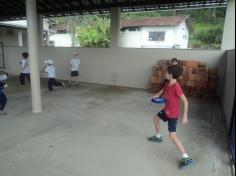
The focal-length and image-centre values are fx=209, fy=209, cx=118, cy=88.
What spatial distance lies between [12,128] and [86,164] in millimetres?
2122

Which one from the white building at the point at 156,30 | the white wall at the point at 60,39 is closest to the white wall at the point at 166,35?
the white building at the point at 156,30

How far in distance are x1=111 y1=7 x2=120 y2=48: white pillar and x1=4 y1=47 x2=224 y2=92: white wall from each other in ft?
1.36

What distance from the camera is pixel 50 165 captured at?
2.93m

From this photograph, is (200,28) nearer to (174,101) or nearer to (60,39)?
(174,101)

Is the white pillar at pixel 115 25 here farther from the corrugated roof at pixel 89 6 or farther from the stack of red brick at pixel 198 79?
the stack of red brick at pixel 198 79

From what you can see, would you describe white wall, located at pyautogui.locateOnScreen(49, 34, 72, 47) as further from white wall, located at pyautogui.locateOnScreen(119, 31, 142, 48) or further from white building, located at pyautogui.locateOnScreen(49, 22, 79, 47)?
white wall, located at pyautogui.locateOnScreen(119, 31, 142, 48)

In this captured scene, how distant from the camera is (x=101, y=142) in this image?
3.67 meters

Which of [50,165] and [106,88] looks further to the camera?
[106,88]

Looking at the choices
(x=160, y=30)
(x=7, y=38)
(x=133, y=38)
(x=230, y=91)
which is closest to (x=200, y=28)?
(x=160, y=30)

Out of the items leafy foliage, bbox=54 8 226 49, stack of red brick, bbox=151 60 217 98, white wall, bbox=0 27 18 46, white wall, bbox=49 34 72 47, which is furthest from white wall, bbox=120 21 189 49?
white wall, bbox=49 34 72 47

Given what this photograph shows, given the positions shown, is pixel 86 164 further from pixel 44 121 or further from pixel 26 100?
pixel 26 100

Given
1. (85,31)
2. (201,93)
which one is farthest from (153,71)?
(85,31)

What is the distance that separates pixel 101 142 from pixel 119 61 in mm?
5630

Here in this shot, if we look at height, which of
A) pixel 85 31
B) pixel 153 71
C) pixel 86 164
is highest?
pixel 85 31
